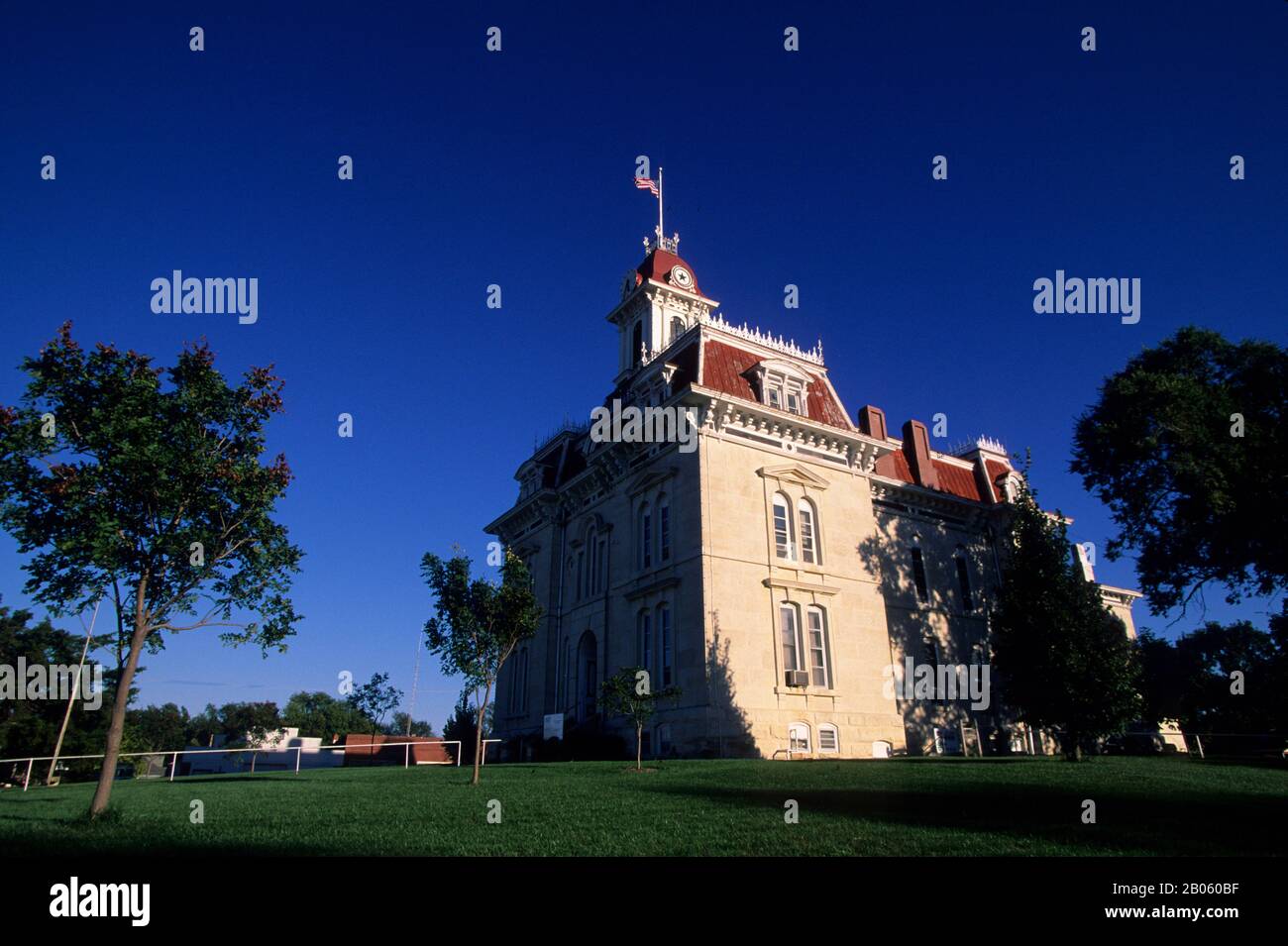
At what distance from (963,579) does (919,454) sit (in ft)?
23.7

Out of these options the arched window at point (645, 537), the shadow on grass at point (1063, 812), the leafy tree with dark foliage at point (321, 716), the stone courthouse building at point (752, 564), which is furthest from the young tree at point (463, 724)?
the leafy tree with dark foliage at point (321, 716)

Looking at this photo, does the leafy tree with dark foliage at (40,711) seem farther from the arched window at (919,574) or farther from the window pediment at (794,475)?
the arched window at (919,574)

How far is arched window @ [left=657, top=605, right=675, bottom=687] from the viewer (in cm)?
2881

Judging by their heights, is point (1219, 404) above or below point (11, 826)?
above

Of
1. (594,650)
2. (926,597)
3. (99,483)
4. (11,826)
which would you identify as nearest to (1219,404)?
(926,597)

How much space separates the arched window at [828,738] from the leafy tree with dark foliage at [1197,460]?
14707mm

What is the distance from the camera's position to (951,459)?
4344cm

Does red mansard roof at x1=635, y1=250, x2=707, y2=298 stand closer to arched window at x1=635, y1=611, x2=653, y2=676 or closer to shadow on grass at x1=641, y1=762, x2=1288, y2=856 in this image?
arched window at x1=635, y1=611, x2=653, y2=676

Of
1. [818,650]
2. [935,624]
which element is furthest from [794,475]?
[935,624]

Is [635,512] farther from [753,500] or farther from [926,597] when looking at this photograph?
[926,597]

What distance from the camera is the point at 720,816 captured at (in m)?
10.3
